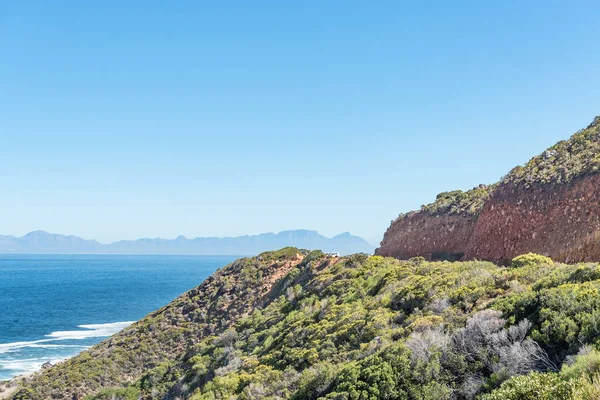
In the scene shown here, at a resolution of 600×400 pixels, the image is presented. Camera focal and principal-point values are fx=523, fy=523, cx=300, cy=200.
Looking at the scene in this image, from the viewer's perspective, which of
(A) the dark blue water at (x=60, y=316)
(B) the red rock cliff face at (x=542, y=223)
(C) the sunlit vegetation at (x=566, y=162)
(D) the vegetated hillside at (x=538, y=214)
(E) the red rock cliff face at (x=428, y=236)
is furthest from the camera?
(A) the dark blue water at (x=60, y=316)

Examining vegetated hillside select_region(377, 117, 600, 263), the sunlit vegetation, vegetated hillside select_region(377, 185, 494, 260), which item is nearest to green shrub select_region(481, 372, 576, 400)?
vegetated hillside select_region(377, 117, 600, 263)

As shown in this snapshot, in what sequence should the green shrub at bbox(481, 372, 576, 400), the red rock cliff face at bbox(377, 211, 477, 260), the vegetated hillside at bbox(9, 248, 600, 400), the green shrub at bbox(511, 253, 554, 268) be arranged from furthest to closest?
1. the red rock cliff face at bbox(377, 211, 477, 260)
2. the green shrub at bbox(511, 253, 554, 268)
3. the vegetated hillside at bbox(9, 248, 600, 400)
4. the green shrub at bbox(481, 372, 576, 400)

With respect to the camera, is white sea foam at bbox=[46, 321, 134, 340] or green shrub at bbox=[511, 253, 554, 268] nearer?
green shrub at bbox=[511, 253, 554, 268]

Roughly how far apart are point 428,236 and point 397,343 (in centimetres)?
2142

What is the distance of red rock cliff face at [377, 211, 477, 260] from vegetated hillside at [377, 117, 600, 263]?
0.24 ft

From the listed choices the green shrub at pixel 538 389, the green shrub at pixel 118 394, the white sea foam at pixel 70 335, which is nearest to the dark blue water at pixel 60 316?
the white sea foam at pixel 70 335

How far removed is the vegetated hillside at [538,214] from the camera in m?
18.7

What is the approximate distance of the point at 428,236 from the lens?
109 feet

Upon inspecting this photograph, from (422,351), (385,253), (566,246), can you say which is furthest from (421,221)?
(422,351)

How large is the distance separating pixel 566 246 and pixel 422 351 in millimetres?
10109

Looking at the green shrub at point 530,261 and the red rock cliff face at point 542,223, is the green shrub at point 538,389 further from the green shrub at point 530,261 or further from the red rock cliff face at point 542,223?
the red rock cliff face at point 542,223

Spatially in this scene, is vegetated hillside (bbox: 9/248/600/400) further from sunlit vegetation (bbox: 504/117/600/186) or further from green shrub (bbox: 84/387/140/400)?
sunlit vegetation (bbox: 504/117/600/186)

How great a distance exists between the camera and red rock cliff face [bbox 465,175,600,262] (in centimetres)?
1819

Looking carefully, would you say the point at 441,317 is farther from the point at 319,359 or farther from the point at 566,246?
the point at 566,246
